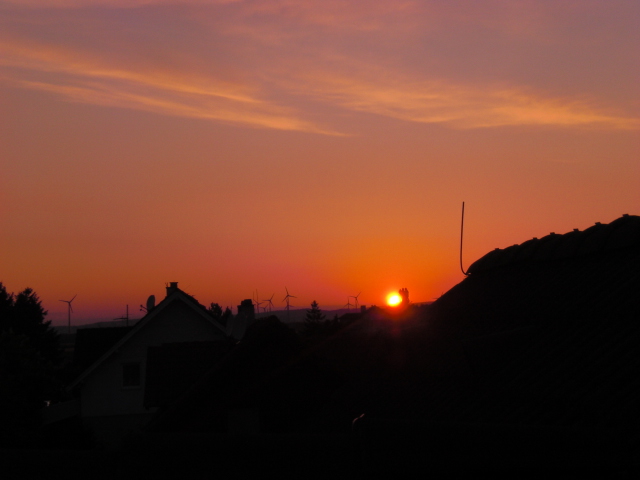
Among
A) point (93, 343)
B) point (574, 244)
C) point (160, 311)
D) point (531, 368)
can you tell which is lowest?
point (531, 368)

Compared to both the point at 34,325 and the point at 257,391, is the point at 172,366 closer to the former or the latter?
the point at 257,391

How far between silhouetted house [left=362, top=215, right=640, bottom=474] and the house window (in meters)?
27.5

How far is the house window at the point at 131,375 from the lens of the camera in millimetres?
37375

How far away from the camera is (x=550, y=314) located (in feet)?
31.0

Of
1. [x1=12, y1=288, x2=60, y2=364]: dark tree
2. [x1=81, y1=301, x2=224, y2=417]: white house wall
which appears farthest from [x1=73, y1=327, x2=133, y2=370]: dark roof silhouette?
[x1=12, y1=288, x2=60, y2=364]: dark tree

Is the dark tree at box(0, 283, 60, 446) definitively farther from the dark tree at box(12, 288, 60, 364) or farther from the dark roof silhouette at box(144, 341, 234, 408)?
the dark tree at box(12, 288, 60, 364)

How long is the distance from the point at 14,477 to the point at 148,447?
3.89 ft

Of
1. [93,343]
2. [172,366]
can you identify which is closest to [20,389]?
[93,343]

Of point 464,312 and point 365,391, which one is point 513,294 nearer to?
point 464,312

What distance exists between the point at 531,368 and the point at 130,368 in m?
32.7

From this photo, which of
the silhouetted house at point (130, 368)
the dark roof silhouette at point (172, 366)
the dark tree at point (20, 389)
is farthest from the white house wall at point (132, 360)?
the dark roof silhouette at point (172, 366)

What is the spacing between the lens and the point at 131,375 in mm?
37594

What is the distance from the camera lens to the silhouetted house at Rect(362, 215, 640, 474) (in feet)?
16.4

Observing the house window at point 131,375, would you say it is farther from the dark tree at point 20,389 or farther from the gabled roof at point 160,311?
the dark tree at point 20,389
